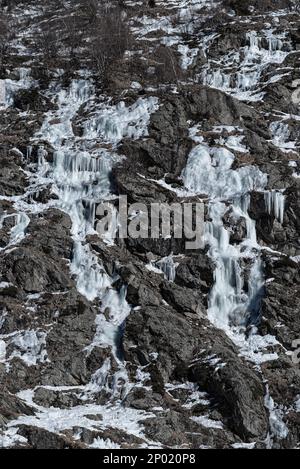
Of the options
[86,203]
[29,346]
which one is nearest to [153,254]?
[86,203]

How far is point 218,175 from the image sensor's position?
2964cm

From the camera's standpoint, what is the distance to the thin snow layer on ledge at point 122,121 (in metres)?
32.1

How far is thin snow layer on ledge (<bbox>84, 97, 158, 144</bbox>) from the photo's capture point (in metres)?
32.1

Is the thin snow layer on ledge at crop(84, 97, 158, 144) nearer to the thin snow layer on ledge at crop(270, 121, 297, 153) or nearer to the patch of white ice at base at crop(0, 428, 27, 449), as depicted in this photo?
the thin snow layer on ledge at crop(270, 121, 297, 153)

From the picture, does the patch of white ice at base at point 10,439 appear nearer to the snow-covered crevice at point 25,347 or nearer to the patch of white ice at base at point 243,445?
the snow-covered crevice at point 25,347

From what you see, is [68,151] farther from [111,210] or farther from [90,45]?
[90,45]

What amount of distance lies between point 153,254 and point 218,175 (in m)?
4.66

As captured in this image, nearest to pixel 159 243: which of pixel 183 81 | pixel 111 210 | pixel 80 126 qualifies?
pixel 111 210

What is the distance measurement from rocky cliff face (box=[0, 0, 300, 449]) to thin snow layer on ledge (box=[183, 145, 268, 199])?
0.21ft

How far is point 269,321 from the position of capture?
958 inches

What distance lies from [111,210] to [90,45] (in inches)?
665

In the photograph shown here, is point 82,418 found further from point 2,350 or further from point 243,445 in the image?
point 243,445

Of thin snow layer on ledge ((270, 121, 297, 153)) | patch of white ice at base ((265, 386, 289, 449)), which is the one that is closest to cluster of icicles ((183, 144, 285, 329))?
thin snow layer on ledge ((270, 121, 297, 153))

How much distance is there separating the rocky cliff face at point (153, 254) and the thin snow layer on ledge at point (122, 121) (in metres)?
0.09
